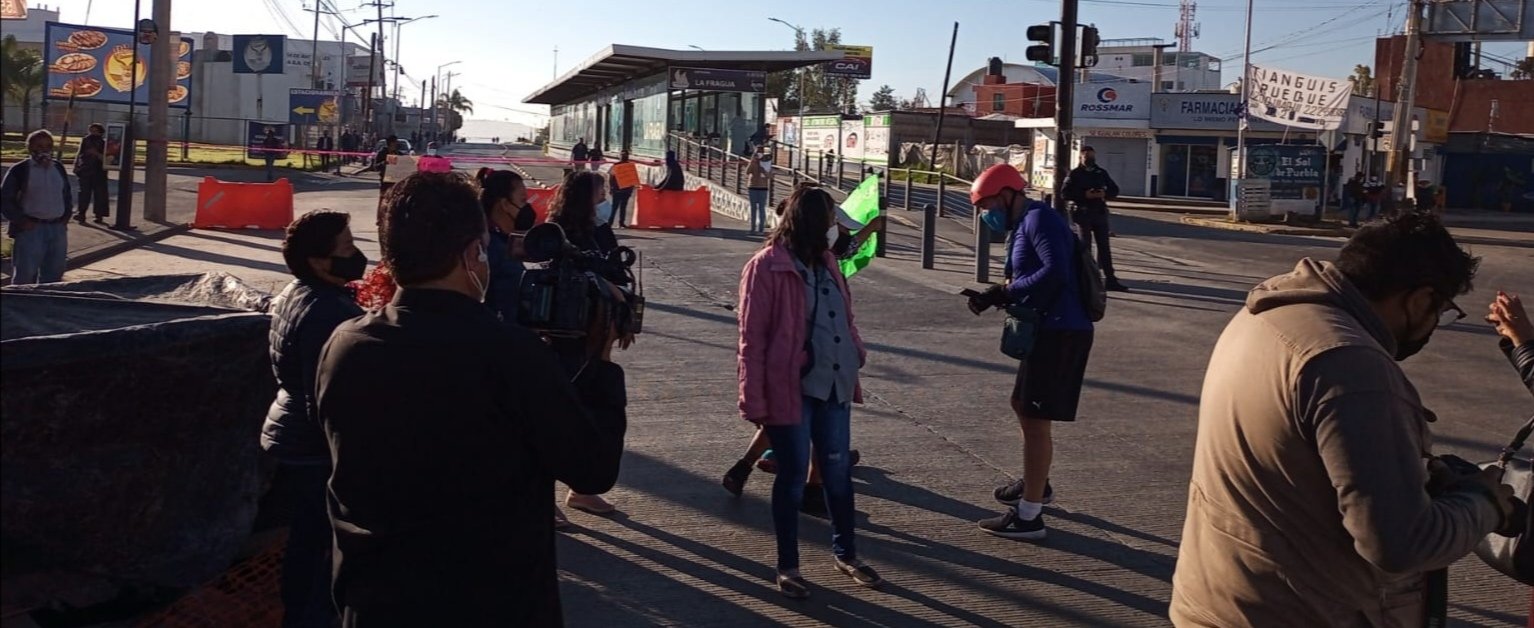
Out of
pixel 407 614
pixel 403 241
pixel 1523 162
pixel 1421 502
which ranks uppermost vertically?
pixel 1523 162

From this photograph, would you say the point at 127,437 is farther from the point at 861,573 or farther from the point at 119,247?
the point at 119,247

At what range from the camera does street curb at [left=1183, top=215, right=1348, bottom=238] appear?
31.7m

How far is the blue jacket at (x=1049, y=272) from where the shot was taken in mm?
6262

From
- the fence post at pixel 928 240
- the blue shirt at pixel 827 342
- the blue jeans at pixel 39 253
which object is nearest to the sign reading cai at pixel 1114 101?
the fence post at pixel 928 240

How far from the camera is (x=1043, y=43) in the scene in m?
18.2

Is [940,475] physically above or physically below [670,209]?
below

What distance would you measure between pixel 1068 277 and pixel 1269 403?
3611 millimetres

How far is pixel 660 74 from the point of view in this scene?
141 ft

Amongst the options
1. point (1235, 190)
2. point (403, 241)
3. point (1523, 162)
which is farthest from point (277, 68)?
point (403, 241)

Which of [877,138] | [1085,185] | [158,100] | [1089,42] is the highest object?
[877,138]

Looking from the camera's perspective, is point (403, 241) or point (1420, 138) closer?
point (403, 241)

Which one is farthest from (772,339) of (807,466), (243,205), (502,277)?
(243,205)

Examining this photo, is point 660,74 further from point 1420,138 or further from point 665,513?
point 665,513

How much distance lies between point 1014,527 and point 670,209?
63.5 feet
